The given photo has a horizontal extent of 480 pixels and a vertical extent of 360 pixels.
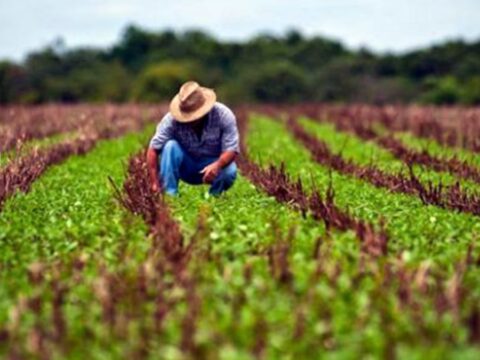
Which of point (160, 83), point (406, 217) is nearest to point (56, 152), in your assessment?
point (406, 217)

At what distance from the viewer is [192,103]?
8.74 metres

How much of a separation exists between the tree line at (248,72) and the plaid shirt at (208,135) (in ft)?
140

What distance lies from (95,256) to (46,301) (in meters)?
0.96

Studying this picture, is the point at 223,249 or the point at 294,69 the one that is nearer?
the point at 223,249

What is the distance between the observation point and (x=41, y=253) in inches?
253

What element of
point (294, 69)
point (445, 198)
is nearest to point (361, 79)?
point (294, 69)

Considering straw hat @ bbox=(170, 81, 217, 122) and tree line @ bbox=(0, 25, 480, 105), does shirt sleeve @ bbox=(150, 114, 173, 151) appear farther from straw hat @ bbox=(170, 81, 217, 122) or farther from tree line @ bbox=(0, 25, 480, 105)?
tree line @ bbox=(0, 25, 480, 105)

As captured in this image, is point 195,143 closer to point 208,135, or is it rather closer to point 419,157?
point 208,135

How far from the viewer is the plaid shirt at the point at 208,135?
29.3 feet

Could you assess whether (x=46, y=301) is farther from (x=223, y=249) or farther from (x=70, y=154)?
(x=70, y=154)

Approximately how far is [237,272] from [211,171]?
3250 mm

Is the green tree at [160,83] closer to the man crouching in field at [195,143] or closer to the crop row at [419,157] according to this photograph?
the crop row at [419,157]

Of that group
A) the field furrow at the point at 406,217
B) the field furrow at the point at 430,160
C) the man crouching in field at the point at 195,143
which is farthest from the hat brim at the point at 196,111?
the field furrow at the point at 430,160

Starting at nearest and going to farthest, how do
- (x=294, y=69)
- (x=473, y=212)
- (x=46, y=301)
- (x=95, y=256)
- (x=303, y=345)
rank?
(x=303, y=345), (x=46, y=301), (x=95, y=256), (x=473, y=212), (x=294, y=69)
